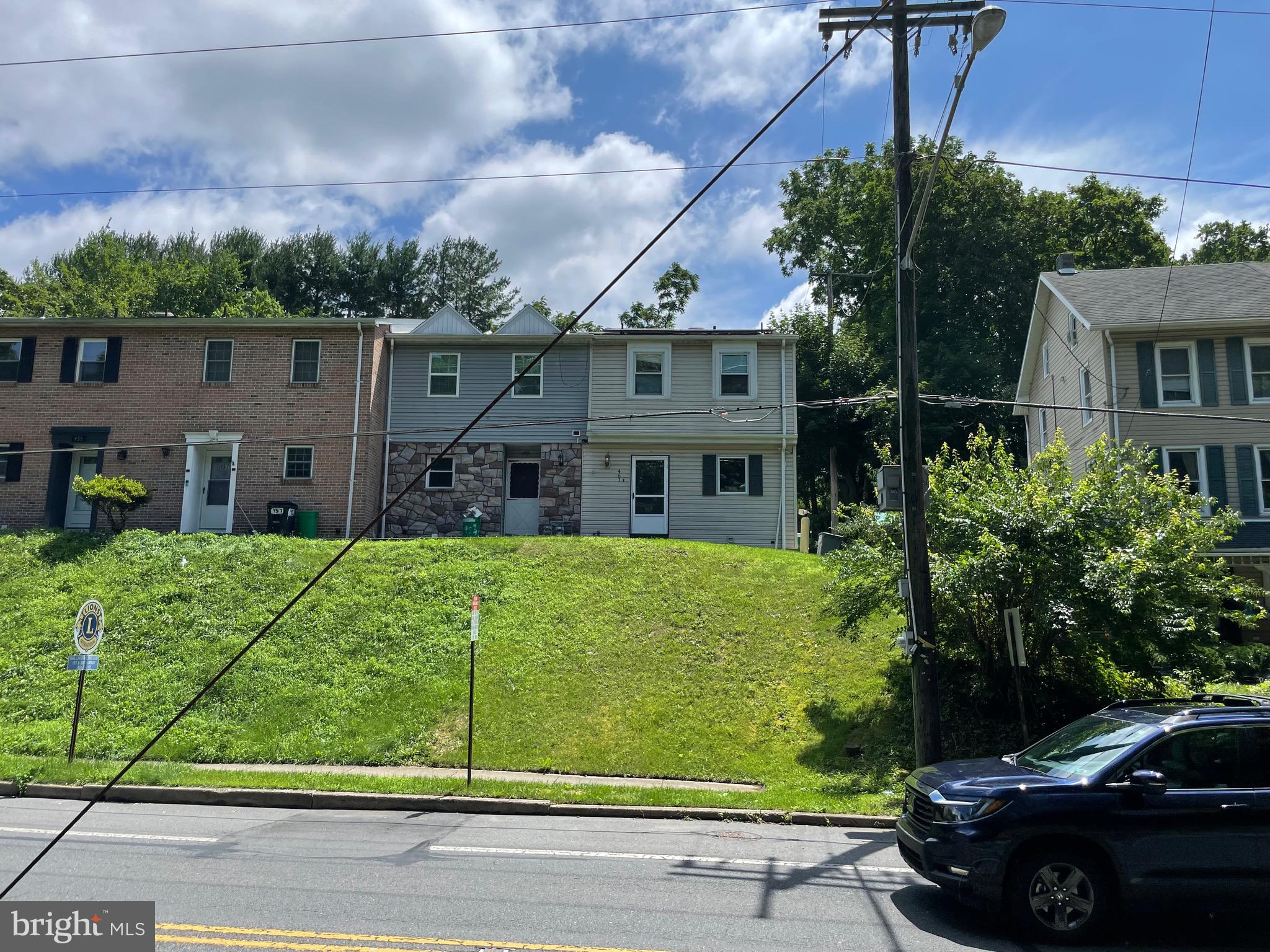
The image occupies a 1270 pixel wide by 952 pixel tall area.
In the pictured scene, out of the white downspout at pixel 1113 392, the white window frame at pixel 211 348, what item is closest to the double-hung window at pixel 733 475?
the white downspout at pixel 1113 392

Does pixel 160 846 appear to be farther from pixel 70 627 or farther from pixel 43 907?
pixel 70 627

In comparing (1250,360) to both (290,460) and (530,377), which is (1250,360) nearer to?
(530,377)

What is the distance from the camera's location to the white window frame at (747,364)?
2600 cm

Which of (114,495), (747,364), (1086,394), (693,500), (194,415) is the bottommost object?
(114,495)

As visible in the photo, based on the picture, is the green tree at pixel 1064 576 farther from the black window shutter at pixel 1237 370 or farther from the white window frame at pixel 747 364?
the white window frame at pixel 747 364

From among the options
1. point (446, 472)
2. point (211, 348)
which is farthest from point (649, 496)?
point (211, 348)

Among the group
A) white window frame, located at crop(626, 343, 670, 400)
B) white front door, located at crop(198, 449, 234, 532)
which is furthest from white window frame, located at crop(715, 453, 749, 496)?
white front door, located at crop(198, 449, 234, 532)

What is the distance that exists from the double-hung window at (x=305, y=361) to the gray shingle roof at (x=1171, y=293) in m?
21.3

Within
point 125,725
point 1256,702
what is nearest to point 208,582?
point 125,725

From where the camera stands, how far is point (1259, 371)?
22562 mm

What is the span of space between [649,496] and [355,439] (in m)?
8.47

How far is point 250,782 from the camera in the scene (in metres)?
12.0

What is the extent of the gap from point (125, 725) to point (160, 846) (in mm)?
7003

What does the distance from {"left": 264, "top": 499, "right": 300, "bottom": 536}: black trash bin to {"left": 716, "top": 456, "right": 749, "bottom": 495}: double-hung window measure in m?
11.9
